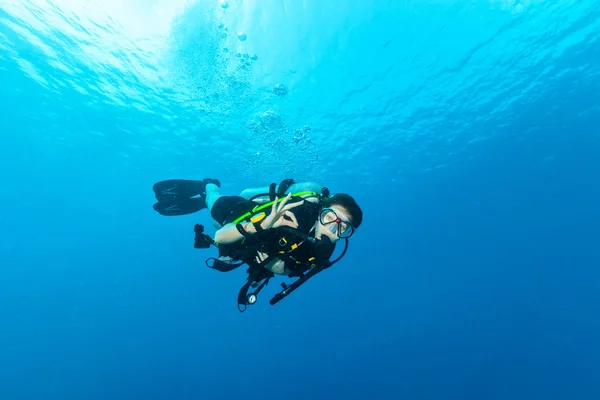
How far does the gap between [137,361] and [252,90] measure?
151 feet

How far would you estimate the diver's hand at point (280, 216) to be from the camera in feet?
11.6

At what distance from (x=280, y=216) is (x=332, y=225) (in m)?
0.64

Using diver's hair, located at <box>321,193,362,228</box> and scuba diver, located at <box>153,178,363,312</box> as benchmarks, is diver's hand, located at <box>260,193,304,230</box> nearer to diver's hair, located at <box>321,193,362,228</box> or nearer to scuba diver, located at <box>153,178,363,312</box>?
scuba diver, located at <box>153,178,363,312</box>

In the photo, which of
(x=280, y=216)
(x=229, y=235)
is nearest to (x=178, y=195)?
(x=229, y=235)

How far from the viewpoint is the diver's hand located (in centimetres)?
353

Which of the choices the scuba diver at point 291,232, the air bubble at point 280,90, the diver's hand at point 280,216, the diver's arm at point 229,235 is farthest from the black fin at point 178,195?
the air bubble at point 280,90

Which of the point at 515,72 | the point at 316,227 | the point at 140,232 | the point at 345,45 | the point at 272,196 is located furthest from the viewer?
the point at 140,232

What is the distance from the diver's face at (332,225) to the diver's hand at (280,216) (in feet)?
1.02

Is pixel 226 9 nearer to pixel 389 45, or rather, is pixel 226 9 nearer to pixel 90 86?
pixel 389 45

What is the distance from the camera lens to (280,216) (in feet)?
12.1

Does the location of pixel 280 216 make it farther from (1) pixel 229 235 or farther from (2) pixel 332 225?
(1) pixel 229 235

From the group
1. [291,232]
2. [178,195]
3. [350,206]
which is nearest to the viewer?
[291,232]

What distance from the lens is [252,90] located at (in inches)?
698

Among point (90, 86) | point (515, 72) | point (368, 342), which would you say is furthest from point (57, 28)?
point (368, 342)
